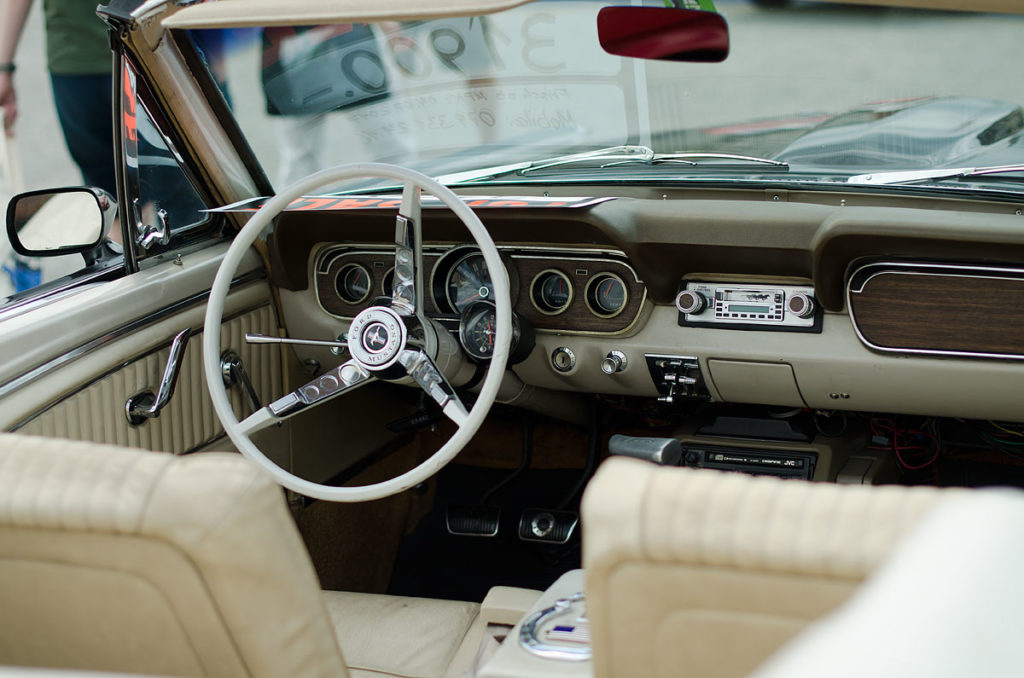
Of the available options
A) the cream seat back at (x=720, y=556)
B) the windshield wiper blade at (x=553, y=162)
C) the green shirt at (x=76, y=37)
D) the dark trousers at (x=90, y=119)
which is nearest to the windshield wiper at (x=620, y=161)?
the windshield wiper blade at (x=553, y=162)

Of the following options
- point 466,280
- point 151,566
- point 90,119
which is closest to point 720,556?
point 151,566

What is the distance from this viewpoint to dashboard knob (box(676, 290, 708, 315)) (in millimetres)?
2396

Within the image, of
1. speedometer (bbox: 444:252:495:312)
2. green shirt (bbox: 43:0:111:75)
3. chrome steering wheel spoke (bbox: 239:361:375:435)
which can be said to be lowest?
chrome steering wheel spoke (bbox: 239:361:375:435)

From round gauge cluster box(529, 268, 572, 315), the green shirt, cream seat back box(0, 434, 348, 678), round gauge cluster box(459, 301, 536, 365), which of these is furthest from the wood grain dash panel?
the green shirt

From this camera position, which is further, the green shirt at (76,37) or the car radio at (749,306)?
the green shirt at (76,37)

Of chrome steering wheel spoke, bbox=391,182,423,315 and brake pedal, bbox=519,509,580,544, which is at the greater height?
chrome steering wheel spoke, bbox=391,182,423,315

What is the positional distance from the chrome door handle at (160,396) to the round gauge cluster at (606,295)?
3.15 feet

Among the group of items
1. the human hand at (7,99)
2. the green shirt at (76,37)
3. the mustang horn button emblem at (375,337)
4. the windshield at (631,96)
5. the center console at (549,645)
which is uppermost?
the green shirt at (76,37)

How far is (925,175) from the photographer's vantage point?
7.02 ft

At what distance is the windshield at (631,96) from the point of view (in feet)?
6.45

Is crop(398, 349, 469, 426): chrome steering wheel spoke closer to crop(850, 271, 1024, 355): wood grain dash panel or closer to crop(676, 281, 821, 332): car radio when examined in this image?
crop(676, 281, 821, 332): car radio

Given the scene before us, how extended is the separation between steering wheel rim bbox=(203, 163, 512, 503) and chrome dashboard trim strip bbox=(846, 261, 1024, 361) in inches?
30.4

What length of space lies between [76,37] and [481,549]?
7.35 ft

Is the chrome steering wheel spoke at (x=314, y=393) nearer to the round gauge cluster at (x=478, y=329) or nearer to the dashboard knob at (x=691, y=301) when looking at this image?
the round gauge cluster at (x=478, y=329)
